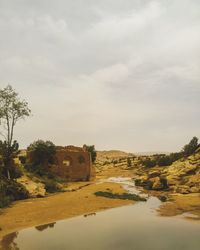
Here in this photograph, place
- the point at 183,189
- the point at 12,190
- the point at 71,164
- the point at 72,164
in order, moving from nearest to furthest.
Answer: the point at 12,190 → the point at 183,189 → the point at 71,164 → the point at 72,164

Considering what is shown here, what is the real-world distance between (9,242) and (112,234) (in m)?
4.85

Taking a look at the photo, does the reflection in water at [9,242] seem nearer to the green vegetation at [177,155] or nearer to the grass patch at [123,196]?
the grass patch at [123,196]

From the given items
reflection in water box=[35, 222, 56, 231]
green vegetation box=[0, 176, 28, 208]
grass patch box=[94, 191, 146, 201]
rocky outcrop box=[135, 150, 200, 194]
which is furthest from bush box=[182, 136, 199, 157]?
reflection in water box=[35, 222, 56, 231]

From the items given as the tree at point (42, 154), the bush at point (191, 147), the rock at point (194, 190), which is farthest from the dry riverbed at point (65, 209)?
the bush at point (191, 147)

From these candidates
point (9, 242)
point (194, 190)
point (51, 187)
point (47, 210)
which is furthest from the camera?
point (51, 187)

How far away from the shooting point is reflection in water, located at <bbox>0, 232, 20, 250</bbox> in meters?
13.5

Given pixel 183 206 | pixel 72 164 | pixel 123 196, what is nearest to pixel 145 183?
pixel 72 164

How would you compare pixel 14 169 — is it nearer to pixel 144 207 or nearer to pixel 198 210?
pixel 144 207

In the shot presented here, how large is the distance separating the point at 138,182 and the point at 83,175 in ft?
29.0

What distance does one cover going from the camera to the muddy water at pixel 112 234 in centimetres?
1370

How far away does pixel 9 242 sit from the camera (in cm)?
1441

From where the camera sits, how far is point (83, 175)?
157 ft

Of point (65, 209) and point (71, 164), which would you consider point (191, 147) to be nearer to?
point (71, 164)

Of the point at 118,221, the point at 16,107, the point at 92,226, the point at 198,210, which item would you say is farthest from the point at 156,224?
the point at 16,107
